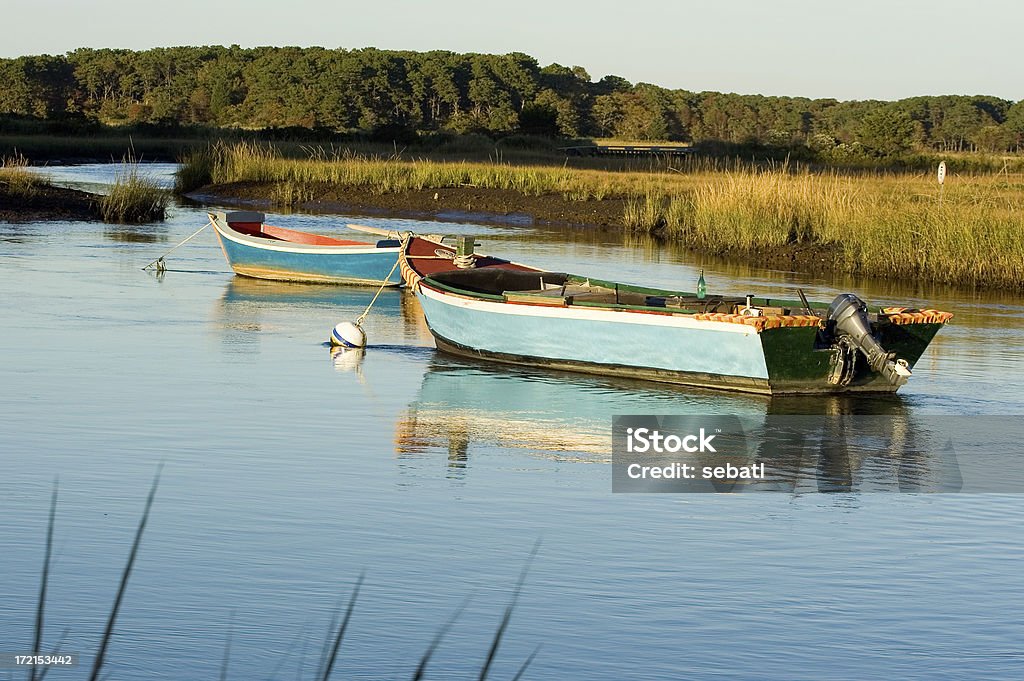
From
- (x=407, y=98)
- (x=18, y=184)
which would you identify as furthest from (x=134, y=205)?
(x=407, y=98)

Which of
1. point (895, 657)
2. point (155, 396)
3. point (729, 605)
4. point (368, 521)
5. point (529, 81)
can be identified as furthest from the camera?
point (529, 81)

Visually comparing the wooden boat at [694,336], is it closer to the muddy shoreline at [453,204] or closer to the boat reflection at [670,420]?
the boat reflection at [670,420]

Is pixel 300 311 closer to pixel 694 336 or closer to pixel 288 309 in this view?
pixel 288 309

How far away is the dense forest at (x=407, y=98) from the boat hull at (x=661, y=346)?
118m

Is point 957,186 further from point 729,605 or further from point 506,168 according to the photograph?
point 729,605

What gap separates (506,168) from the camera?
165ft

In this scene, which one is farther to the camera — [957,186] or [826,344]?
[957,186]

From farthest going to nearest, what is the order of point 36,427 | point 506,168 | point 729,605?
point 506,168 < point 36,427 < point 729,605

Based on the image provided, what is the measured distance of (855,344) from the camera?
1434 cm

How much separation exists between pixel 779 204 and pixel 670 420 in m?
19.4

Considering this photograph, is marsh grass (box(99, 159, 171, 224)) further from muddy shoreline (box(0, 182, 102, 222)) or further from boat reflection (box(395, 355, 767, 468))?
boat reflection (box(395, 355, 767, 468))

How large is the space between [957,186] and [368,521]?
32.4 metres

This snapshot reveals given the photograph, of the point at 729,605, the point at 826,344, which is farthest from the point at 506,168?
the point at 729,605

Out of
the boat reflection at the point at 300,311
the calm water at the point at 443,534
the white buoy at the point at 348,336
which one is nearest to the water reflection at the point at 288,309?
the boat reflection at the point at 300,311
